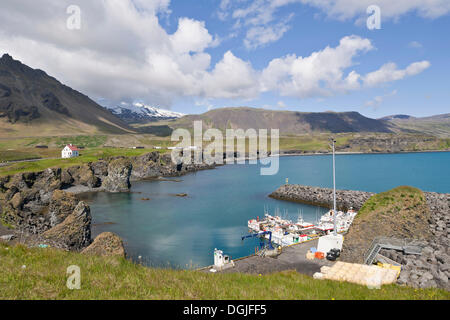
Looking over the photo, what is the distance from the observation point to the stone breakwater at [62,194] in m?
38.0

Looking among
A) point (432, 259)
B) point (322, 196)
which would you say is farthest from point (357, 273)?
point (322, 196)

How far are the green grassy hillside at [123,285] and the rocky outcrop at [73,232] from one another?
2829cm

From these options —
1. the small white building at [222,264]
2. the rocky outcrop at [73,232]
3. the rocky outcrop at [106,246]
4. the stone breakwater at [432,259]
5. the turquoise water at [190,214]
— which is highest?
the rocky outcrop at [106,246]

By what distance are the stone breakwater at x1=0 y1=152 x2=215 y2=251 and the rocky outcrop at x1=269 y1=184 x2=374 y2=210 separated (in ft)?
186

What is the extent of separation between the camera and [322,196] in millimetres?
78438

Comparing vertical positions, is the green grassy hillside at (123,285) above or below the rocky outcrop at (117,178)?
above

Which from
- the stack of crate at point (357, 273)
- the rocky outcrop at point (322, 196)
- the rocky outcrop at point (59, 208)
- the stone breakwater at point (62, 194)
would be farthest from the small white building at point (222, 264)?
the rocky outcrop at point (322, 196)

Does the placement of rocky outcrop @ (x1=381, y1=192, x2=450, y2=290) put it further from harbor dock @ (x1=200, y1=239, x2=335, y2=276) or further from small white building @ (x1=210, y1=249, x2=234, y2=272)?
small white building @ (x1=210, y1=249, x2=234, y2=272)

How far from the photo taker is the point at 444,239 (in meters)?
30.1

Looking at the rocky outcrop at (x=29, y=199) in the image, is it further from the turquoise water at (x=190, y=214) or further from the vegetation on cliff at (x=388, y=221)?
the vegetation on cliff at (x=388, y=221)

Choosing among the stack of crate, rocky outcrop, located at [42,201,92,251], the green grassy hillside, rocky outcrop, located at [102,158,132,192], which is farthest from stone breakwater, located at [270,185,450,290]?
rocky outcrop, located at [102,158,132,192]
